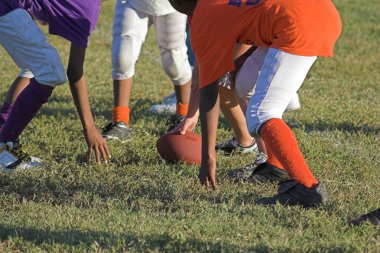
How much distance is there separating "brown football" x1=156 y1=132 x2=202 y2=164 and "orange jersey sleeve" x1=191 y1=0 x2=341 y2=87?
113 cm

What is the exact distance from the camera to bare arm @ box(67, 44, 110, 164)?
573cm

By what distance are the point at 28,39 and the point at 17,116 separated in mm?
522

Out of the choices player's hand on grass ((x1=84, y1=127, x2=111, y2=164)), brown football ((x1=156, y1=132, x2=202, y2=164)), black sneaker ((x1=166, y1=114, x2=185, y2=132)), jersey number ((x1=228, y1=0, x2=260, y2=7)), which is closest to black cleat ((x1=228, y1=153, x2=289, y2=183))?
brown football ((x1=156, y1=132, x2=202, y2=164))

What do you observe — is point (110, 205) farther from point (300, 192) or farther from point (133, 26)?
point (133, 26)

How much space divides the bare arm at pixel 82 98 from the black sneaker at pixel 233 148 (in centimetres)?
94

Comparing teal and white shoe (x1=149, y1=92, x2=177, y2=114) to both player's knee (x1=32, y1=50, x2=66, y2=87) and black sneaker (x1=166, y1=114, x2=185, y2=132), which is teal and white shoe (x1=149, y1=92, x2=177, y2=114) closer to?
black sneaker (x1=166, y1=114, x2=185, y2=132)

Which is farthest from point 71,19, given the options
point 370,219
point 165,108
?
point 370,219

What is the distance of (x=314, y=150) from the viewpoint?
641cm

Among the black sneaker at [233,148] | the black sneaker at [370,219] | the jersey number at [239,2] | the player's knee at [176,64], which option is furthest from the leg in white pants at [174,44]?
the black sneaker at [370,219]

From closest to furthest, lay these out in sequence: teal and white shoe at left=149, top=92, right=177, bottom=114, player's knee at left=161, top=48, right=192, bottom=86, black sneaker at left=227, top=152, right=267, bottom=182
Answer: black sneaker at left=227, top=152, right=267, bottom=182 → player's knee at left=161, top=48, right=192, bottom=86 → teal and white shoe at left=149, top=92, right=177, bottom=114

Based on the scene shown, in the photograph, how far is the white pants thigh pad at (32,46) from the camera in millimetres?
5621

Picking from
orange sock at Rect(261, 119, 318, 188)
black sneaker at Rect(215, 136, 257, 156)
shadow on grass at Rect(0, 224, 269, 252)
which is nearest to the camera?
shadow on grass at Rect(0, 224, 269, 252)

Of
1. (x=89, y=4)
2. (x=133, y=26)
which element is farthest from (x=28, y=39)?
(x=133, y=26)

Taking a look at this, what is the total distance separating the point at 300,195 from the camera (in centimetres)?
475
